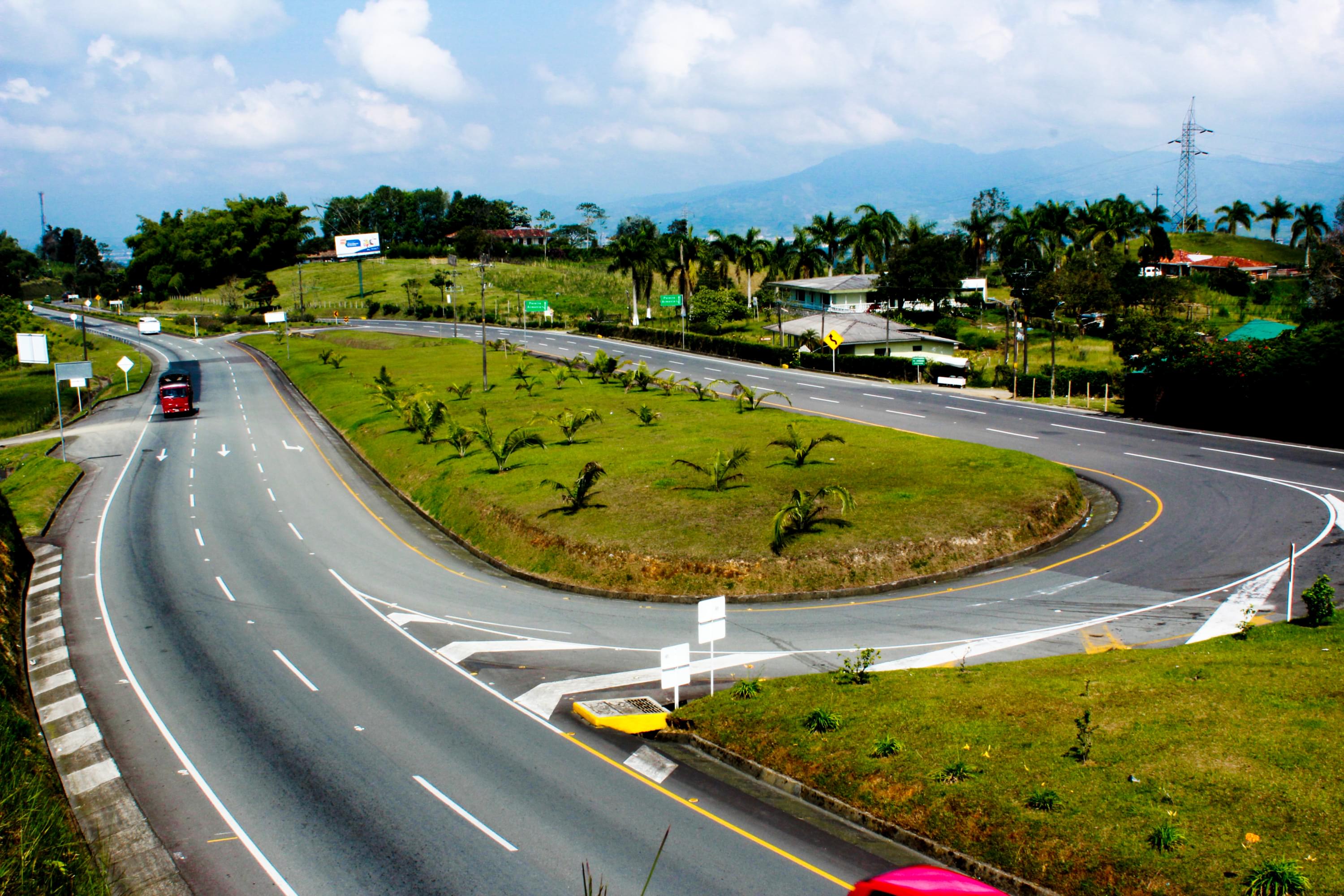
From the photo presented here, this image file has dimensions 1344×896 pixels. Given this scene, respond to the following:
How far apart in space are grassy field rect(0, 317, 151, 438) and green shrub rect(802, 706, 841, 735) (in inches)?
2466

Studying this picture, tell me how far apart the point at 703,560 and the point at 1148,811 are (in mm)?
16311

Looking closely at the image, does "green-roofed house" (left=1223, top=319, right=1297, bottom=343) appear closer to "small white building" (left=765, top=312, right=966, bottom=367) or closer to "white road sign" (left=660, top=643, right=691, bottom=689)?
"small white building" (left=765, top=312, right=966, bottom=367)

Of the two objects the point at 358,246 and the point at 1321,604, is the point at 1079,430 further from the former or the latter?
the point at 358,246

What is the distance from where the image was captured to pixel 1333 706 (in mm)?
12914

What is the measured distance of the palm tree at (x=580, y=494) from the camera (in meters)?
31.0

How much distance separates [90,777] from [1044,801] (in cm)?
1672

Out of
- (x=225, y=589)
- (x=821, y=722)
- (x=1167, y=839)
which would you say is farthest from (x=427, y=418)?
(x=1167, y=839)

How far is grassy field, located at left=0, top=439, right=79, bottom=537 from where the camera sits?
35.7 metres

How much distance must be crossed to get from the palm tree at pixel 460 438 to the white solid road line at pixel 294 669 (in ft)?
68.3

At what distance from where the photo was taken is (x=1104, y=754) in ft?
41.4

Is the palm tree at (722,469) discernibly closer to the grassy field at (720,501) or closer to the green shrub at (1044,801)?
the grassy field at (720,501)

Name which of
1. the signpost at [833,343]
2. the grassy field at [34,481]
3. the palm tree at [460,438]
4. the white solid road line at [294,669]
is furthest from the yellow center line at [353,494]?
the signpost at [833,343]

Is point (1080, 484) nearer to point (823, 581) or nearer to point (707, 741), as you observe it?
point (823, 581)

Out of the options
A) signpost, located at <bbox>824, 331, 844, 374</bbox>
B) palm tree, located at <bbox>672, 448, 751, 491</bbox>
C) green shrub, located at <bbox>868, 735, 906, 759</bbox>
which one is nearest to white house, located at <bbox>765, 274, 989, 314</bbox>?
signpost, located at <bbox>824, 331, 844, 374</bbox>
